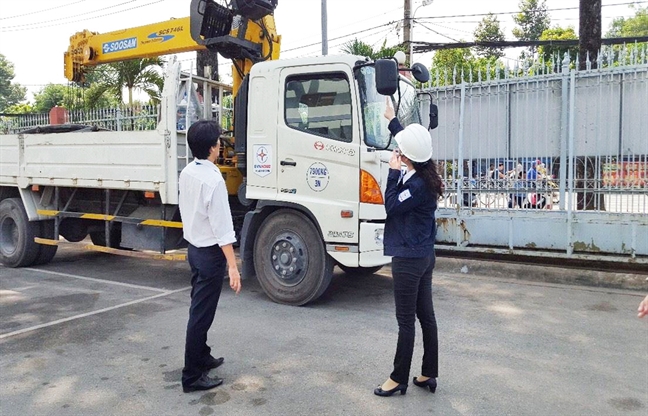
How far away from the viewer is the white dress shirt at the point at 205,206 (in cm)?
368

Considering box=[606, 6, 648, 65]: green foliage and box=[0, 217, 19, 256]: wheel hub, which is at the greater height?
box=[606, 6, 648, 65]: green foliage

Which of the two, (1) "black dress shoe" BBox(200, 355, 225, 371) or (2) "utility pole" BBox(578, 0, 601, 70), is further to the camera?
(2) "utility pole" BBox(578, 0, 601, 70)

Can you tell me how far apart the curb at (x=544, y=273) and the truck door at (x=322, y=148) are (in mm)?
2875

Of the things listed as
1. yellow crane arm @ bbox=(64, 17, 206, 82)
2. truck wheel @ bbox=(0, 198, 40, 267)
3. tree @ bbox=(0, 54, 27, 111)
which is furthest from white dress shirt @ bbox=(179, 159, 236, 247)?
tree @ bbox=(0, 54, 27, 111)

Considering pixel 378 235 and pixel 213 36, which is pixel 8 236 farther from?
pixel 378 235

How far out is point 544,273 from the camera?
7.33 meters

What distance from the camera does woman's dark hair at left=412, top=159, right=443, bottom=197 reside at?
3578mm

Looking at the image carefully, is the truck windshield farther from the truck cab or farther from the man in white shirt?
the man in white shirt

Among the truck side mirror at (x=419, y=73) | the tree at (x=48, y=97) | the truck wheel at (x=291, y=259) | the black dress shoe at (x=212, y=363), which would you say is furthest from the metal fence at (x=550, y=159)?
the tree at (x=48, y=97)

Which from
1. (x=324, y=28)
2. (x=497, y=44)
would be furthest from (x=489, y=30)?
(x=324, y=28)

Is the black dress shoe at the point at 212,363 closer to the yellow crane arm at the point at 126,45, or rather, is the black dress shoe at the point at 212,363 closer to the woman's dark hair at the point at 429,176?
the woman's dark hair at the point at 429,176

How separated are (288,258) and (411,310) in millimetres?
2522

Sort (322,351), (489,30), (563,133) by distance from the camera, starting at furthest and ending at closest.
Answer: (489,30) < (563,133) < (322,351)

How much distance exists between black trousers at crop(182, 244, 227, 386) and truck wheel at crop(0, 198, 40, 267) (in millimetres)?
5727
